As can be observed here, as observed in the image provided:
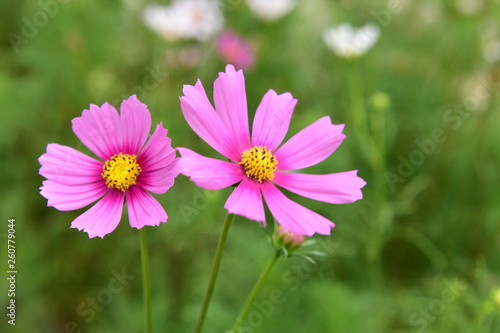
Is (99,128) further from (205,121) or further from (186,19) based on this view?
(186,19)

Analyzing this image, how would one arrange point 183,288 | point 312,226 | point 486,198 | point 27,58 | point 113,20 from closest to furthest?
point 312,226 → point 183,288 → point 486,198 → point 27,58 → point 113,20

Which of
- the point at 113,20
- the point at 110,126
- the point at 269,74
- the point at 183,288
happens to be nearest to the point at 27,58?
the point at 113,20

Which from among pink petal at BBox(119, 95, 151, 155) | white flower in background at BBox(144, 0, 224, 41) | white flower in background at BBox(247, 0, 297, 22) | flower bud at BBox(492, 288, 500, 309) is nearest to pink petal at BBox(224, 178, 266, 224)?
pink petal at BBox(119, 95, 151, 155)

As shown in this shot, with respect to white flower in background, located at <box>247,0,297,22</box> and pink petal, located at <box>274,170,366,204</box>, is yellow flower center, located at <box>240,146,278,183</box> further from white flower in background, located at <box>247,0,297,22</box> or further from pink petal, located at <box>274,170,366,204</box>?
white flower in background, located at <box>247,0,297,22</box>

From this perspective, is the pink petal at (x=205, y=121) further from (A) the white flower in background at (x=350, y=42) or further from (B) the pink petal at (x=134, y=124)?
(A) the white flower in background at (x=350, y=42)

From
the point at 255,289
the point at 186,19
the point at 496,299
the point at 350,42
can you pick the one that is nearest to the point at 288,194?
the point at 350,42

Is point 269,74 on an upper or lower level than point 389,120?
upper

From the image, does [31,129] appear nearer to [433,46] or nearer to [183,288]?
[183,288]
